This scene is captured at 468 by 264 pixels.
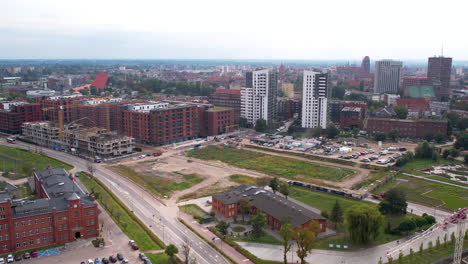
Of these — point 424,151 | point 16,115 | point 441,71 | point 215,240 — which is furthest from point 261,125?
point 441,71

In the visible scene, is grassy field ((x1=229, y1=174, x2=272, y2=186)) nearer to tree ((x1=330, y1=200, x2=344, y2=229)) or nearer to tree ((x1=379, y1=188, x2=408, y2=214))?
tree ((x1=330, y1=200, x2=344, y2=229))

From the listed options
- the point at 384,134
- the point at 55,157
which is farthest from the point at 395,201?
the point at 55,157

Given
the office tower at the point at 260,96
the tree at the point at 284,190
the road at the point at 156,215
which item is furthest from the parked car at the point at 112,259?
the office tower at the point at 260,96

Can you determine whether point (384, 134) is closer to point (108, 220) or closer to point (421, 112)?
point (421, 112)

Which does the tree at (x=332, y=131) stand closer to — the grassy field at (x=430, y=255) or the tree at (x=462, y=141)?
the tree at (x=462, y=141)

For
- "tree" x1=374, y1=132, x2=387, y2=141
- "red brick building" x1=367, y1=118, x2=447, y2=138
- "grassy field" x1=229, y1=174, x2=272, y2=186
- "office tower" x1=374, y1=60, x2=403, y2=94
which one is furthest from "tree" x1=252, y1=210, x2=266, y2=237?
"office tower" x1=374, y1=60, x2=403, y2=94

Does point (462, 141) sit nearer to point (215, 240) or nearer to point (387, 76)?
point (215, 240)
